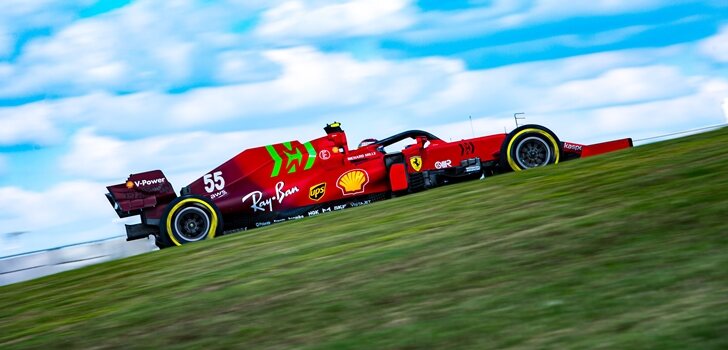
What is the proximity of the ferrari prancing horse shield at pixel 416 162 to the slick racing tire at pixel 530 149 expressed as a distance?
1373 mm

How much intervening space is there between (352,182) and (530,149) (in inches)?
115

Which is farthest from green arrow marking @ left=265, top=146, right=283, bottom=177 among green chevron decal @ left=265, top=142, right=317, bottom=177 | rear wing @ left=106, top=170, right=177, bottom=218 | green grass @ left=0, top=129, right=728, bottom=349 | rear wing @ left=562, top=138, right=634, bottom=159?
rear wing @ left=562, top=138, right=634, bottom=159

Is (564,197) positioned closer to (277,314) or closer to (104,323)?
(277,314)

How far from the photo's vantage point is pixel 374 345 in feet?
15.6

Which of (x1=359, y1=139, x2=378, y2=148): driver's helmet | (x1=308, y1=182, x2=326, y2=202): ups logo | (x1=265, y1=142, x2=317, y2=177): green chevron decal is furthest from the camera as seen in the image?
(x1=359, y1=139, x2=378, y2=148): driver's helmet

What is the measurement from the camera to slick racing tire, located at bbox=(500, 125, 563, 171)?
46.0 ft

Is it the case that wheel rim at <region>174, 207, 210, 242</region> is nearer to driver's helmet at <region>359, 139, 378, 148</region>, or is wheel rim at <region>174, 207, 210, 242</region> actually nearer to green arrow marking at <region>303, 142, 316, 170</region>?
green arrow marking at <region>303, 142, 316, 170</region>

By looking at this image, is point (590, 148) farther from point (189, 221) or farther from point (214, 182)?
point (189, 221)

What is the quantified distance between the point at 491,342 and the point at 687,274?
1376 mm

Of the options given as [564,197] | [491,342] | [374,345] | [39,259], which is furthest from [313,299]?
[39,259]

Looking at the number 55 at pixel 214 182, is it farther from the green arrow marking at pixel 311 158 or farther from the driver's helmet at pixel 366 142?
the driver's helmet at pixel 366 142

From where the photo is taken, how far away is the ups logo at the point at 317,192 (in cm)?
1425

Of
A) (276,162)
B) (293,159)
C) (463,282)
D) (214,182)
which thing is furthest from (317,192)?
(463,282)

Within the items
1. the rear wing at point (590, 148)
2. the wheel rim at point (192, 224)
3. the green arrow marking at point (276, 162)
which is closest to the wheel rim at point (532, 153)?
the rear wing at point (590, 148)
